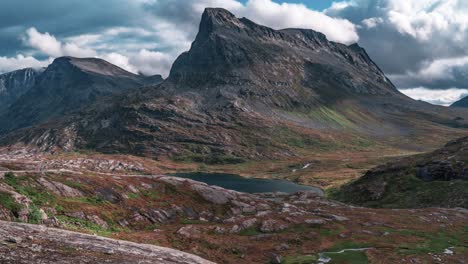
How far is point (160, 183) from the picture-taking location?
2948 inches

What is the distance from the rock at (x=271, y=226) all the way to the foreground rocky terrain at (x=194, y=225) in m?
0.16

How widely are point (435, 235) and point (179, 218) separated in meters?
43.3

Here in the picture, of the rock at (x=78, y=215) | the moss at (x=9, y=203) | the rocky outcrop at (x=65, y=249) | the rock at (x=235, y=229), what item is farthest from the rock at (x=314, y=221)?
the moss at (x=9, y=203)

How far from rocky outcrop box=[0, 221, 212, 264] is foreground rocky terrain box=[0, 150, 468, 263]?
0.38 ft

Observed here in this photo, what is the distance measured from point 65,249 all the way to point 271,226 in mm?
39535

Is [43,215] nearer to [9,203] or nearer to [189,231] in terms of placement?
[9,203]

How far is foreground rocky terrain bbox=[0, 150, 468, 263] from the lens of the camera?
34781 mm

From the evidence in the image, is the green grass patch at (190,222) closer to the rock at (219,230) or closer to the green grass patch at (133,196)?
the rock at (219,230)

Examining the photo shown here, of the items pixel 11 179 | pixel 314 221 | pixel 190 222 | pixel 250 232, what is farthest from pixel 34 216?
pixel 314 221

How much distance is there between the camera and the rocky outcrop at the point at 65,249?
955 inches

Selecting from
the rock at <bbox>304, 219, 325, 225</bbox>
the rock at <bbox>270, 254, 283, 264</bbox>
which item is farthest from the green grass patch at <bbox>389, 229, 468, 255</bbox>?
the rock at <bbox>270, 254, 283, 264</bbox>

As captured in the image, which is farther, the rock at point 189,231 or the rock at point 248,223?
the rock at point 248,223

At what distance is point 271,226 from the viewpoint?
203 ft

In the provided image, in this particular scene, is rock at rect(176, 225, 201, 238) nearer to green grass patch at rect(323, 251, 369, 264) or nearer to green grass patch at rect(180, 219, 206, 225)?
green grass patch at rect(180, 219, 206, 225)
